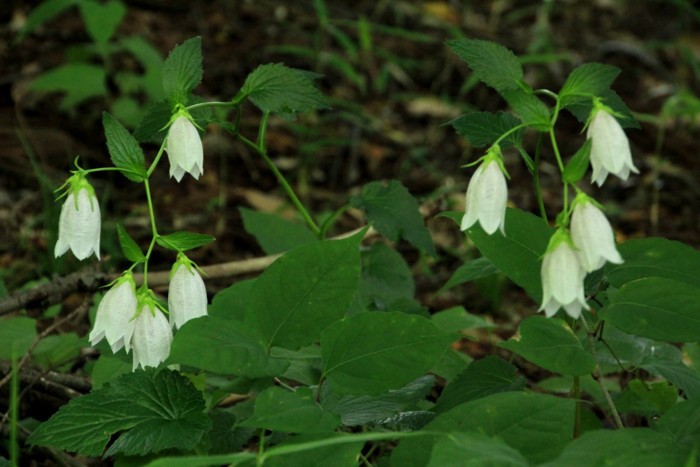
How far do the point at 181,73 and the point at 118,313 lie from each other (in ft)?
1.83

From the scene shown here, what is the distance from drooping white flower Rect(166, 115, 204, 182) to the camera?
1.80m

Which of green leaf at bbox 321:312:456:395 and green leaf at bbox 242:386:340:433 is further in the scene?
green leaf at bbox 321:312:456:395

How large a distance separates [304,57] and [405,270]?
350 centimetres

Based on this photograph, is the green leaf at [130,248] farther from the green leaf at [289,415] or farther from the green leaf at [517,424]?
the green leaf at [517,424]

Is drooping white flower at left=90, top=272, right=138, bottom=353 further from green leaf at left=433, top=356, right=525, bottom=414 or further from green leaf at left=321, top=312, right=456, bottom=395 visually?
green leaf at left=433, top=356, right=525, bottom=414

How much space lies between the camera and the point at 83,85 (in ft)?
15.7

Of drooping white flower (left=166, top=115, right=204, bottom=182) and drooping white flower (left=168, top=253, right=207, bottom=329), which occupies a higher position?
drooping white flower (left=166, top=115, right=204, bottom=182)

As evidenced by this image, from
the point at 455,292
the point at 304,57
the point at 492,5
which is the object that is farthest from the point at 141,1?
the point at 455,292

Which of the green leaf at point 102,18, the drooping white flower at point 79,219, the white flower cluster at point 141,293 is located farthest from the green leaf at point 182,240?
the green leaf at point 102,18

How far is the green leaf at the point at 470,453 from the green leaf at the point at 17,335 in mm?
1538

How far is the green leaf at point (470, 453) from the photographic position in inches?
53.5

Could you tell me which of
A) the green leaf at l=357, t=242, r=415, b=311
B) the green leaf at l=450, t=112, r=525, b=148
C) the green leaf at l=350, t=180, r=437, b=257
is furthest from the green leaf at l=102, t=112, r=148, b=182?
the green leaf at l=357, t=242, r=415, b=311

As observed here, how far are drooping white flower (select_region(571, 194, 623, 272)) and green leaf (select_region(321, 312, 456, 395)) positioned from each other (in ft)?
0.98

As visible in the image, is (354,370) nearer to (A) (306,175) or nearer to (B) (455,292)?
(B) (455,292)
